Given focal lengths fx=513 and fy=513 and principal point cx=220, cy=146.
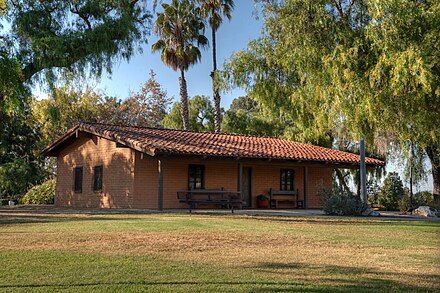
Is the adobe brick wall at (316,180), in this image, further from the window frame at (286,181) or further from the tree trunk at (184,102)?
the tree trunk at (184,102)

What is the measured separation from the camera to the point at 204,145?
71.6ft

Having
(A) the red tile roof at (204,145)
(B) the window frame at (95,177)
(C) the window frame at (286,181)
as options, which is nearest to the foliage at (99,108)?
(A) the red tile roof at (204,145)

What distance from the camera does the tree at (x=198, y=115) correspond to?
36.1m

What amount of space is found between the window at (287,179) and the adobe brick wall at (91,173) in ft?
25.2

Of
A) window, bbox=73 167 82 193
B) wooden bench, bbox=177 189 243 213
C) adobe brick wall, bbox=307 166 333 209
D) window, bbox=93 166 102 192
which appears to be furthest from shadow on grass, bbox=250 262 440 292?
window, bbox=73 167 82 193

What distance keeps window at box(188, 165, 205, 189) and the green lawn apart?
35.9 ft

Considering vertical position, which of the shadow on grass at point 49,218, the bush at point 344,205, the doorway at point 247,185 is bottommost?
the shadow on grass at point 49,218

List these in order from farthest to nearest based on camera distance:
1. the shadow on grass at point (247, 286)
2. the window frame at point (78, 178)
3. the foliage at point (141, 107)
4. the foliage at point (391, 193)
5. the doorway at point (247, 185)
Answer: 1. the foliage at point (141, 107)
2. the foliage at point (391, 193)
3. the window frame at point (78, 178)
4. the doorway at point (247, 185)
5. the shadow on grass at point (247, 286)

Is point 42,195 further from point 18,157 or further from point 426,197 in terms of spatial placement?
point 426,197

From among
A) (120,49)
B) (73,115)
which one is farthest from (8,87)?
(73,115)

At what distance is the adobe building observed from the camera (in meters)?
20.8

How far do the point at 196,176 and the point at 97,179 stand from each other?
4623 millimetres

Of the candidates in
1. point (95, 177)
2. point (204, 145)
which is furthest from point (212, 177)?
point (95, 177)

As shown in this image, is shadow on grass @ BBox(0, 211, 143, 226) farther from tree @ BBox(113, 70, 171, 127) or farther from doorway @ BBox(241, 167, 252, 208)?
tree @ BBox(113, 70, 171, 127)
